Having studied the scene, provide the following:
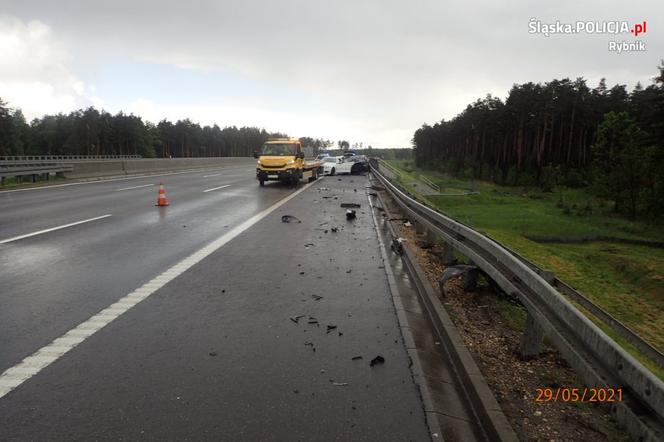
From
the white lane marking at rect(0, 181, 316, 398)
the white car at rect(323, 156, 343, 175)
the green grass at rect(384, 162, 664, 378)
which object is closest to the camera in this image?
the white lane marking at rect(0, 181, 316, 398)

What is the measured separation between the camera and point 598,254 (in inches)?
906

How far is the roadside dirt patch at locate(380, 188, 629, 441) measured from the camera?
3.04 m

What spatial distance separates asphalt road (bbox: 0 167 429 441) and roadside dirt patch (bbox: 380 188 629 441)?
713mm

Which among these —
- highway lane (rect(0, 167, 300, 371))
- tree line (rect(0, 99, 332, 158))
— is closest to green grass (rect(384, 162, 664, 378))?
highway lane (rect(0, 167, 300, 371))

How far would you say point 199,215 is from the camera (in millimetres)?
12742

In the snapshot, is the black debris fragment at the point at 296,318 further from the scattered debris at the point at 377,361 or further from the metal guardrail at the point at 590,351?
the metal guardrail at the point at 590,351

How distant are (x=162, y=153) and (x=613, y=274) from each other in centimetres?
13955

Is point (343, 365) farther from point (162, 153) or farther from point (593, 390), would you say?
point (162, 153)

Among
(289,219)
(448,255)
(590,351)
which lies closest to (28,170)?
(289,219)

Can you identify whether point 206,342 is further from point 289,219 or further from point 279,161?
point 279,161

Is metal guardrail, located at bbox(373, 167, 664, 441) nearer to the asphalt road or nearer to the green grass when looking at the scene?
the asphalt road

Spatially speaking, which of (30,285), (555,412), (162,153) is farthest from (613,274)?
(162,153)

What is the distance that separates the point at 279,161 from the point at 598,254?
670 inches

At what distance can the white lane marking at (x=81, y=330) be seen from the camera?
3.52 m
